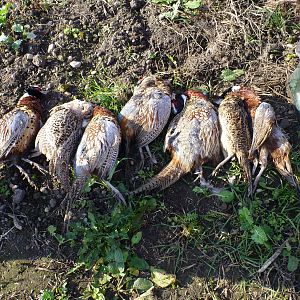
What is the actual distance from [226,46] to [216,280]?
7.43 ft

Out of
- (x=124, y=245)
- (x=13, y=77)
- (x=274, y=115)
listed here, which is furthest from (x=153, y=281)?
(x=13, y=77)

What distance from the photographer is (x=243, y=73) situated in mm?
4727

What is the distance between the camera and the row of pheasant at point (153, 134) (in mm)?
4125

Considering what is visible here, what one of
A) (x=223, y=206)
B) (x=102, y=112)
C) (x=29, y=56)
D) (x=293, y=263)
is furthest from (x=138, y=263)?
(x=29, y=56)

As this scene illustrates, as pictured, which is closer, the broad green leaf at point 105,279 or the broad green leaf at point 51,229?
the broad green leaf at point 105,279

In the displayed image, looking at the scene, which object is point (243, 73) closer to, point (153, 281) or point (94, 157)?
point (94, 157)

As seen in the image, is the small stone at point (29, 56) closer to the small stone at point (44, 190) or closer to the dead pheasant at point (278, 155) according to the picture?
the small stone at point (44, 190)

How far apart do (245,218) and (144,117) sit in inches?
48.3

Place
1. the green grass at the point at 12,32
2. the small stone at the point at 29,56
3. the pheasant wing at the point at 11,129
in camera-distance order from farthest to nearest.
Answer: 1. the green grass at the point at 12,32
2. the small stone at the point at 29,56
3. the pheasant wing at the point at 11,129

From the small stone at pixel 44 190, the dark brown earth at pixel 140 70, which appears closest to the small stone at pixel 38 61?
the dark brown earth at pixel 140 70

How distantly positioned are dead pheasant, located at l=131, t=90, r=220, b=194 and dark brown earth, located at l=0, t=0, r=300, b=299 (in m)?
0.14

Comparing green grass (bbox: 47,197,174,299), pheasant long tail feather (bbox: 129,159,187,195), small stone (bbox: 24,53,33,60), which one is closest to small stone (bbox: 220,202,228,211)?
pheasant long tail feather (bbox: 129,159,187,195)

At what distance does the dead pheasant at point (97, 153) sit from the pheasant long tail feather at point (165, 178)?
0.21 m

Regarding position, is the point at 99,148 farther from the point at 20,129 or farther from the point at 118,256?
the point at 118,256
